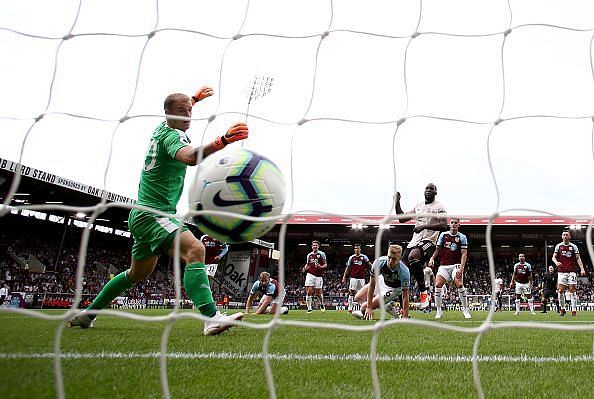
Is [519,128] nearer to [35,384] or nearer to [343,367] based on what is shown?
[343,367]

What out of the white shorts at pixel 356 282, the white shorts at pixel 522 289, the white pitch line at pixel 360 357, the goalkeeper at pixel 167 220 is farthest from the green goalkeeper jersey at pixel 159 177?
the white shorts at pixel 522 289

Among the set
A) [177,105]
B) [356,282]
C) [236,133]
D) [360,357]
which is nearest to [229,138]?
[236,133]

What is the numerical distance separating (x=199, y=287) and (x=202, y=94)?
5.38 ft

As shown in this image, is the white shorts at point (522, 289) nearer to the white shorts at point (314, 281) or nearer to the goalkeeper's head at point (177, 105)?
the white shorts at point (314, 281)

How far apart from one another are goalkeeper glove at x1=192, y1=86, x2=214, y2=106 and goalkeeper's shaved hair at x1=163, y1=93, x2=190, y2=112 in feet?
1.68

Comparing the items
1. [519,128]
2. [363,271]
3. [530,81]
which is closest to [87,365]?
[519,128]

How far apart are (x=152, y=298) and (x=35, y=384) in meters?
25.9

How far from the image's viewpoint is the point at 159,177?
14.0 ft

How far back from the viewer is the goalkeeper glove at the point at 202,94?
183 inches

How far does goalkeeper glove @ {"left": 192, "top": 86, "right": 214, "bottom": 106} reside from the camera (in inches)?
183

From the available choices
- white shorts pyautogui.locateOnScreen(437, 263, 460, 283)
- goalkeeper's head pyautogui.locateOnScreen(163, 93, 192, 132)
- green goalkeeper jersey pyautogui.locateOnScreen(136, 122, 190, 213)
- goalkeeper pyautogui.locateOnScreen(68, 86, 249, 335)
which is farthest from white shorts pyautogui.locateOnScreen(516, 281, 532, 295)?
goalkeeper's head pyautogui.locateOnScreen(163, 93, 192, 132)

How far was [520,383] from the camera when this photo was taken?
97.7 inches

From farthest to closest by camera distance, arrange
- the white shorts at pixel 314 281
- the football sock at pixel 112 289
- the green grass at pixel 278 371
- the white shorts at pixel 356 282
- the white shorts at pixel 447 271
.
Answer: the white shorts at pixel 314 281
the white shorts at pixel 356 282
the white shorts at pixel 447 271
the football sock at pixel 112 289
the green grass at pixel 278 371

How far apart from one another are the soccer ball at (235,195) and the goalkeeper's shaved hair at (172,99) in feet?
2.67
